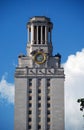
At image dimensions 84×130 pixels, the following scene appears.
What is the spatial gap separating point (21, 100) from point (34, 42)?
52.7 ft

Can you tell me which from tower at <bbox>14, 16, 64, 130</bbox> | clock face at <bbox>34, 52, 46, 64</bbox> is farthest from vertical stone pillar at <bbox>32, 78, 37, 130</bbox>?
clock face at <bbox>34, 52, 46, 64</bbox>

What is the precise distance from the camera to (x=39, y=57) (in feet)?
412

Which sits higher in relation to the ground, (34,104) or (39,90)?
(39,90)

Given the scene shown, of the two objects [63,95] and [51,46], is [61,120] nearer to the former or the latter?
[63,95]

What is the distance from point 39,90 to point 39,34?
15.4 m

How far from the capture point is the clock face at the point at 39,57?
125062 millimetres

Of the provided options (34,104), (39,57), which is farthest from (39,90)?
(39,57)

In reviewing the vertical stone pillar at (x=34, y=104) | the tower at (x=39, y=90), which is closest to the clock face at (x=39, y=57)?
the tower at (x=39, y=90)

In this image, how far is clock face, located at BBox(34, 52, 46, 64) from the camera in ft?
410

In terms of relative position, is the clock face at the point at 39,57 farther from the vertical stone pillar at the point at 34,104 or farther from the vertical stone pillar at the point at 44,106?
the vertical stone pillar at the point at 44,106

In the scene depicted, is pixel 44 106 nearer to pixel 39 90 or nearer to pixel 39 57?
pixel 39 90

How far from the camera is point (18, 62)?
411ft

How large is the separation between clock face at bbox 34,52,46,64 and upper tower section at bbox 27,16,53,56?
1.65 metres

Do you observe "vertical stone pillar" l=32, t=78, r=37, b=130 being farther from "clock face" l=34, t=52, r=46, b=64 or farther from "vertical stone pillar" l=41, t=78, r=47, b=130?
"clock face" l=34, t=52, r=46, b=64
